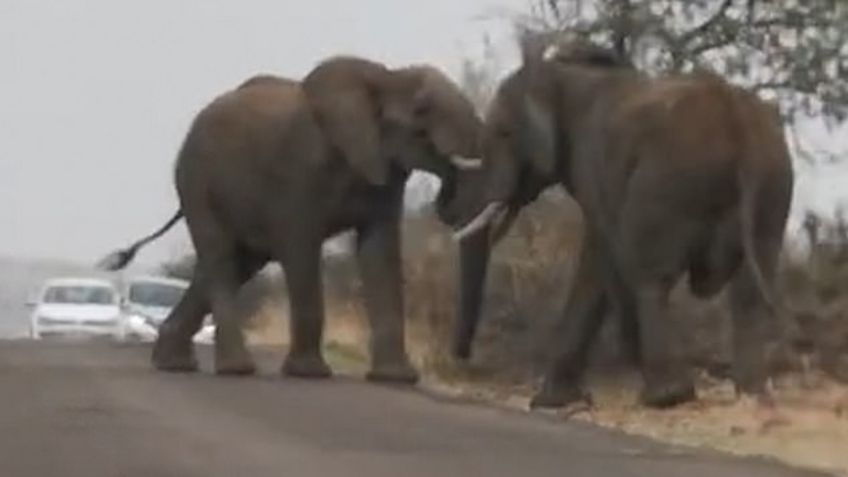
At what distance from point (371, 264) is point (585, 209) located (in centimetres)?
352

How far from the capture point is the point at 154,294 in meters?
53.0

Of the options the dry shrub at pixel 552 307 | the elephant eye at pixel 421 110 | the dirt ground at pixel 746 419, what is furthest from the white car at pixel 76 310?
the dirt ground at pixel 746 419

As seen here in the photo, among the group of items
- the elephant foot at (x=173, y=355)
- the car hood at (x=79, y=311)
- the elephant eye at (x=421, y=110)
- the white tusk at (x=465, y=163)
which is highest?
the elephant eye at (x=421, y=110)

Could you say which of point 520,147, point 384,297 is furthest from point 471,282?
point 520,147

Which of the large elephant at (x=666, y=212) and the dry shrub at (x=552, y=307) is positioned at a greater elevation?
the large elephant at (x=666, y=212)

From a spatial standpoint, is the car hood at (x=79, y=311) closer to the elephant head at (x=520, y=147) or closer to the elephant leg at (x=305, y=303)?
the elephant leg at (x=305, y=303)

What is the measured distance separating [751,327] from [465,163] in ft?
16.4

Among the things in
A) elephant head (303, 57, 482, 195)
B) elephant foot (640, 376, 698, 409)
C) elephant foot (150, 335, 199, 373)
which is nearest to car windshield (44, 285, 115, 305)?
elephant foot (150, 335, 199, 373)

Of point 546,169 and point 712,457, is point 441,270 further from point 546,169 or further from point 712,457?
point 712,457

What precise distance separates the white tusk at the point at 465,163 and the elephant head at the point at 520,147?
8 cm

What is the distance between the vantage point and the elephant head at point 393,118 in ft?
88.3

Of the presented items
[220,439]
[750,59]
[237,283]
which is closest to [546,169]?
[237,283]

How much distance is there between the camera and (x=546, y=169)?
81.9 ft

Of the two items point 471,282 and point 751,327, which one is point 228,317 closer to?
point 471,282
